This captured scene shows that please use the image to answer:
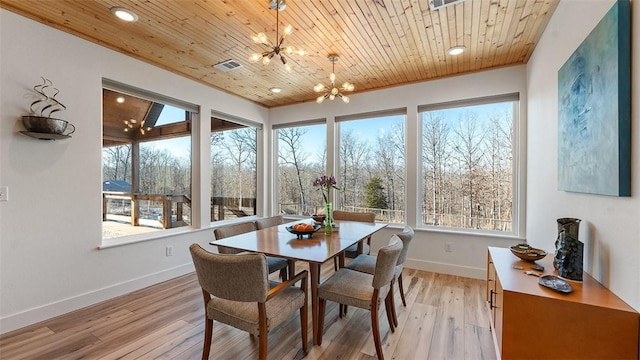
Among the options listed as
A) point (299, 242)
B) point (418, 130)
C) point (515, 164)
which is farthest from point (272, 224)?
point (515, 164)

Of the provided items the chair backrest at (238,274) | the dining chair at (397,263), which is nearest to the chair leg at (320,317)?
the dining chair at (397,263)

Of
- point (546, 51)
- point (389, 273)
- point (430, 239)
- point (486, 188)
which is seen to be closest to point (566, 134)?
point (546, 51)

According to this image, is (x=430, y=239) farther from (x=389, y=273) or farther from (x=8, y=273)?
(x=8, y=273)

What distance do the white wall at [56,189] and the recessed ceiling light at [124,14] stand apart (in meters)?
0.70

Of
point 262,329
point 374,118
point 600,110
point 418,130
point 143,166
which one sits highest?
point 374,118

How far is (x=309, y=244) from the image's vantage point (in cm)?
224

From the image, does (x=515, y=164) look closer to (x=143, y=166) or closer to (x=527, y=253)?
(x=527, y=253)

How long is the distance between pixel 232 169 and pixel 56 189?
2401 millimetres

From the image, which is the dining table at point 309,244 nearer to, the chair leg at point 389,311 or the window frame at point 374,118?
the chair leg at point 389,311

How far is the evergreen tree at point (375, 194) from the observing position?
4.36 metres

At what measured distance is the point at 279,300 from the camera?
1.84 metres

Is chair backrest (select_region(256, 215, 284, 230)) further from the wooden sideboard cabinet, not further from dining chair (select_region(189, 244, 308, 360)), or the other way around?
the wooden sideboard cabinet

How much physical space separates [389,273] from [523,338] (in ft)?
2.64

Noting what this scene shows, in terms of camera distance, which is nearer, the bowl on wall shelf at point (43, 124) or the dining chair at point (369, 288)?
the dining chair at point (369, 288)
